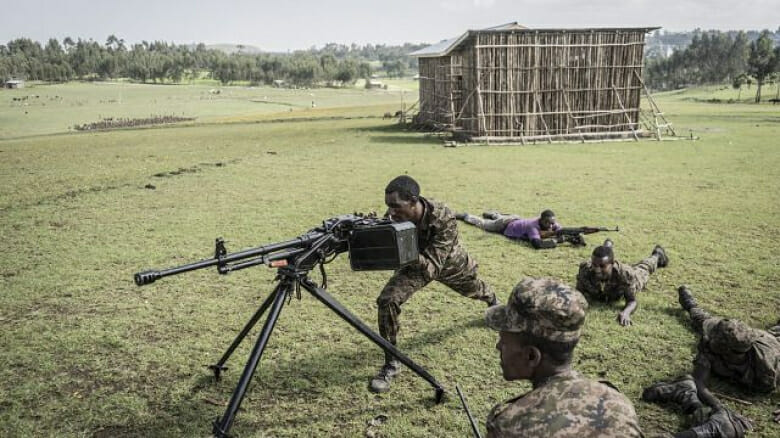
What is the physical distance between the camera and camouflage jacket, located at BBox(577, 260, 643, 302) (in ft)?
22.4

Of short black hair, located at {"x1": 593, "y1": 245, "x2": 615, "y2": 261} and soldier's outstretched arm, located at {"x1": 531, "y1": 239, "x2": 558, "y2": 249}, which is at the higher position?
short black hair, located at {"x1": 593, "y1": 245, "x2": 615, "y2": 261}

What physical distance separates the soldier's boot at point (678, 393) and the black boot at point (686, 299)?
5.98 ft

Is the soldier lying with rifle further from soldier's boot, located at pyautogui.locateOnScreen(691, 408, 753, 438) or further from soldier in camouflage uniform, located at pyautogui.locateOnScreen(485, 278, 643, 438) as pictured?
soldier in camouflage uniform, located at pyautogui.locateOnScreen(485, 278, 643, 438)

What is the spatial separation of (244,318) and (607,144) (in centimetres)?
2068

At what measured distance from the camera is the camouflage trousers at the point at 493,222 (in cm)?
1030

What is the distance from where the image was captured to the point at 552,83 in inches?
968

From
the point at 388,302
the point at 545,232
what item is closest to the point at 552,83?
the point at 545,232

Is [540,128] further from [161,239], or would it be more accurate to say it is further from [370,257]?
[370,257]

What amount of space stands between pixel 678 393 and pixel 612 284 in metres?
2.20

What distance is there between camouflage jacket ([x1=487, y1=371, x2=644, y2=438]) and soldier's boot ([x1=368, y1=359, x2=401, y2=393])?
2760 millimetres

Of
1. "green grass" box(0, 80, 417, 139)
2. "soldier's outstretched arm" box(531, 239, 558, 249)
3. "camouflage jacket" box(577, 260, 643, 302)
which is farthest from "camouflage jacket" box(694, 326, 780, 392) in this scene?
"green grass" box(0, 80, 417, 139)

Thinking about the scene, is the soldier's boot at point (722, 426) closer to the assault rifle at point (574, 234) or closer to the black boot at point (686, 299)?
the black boot at point (686, 299)

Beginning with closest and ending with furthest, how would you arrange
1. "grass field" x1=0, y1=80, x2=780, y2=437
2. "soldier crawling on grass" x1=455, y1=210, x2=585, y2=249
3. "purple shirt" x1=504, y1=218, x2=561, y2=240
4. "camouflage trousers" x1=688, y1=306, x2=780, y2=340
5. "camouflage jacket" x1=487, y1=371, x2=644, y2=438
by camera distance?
"camouflage jacket" x1=487, y1=371, x2=644, y2=438
"grass field" x1=0, y1=80, x2=780, y2=437
"camouflage trousers" x1=688, y1=306, x2=780, y2=340
"soldier crawling on grass" x1=455, y1=210, x2=585, y2=249
"purple shirt" x1=504, y1=218, x2=561, y2=240

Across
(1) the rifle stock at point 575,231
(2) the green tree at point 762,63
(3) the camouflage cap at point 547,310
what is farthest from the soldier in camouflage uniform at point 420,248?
(2) the green tree at point 762,63
